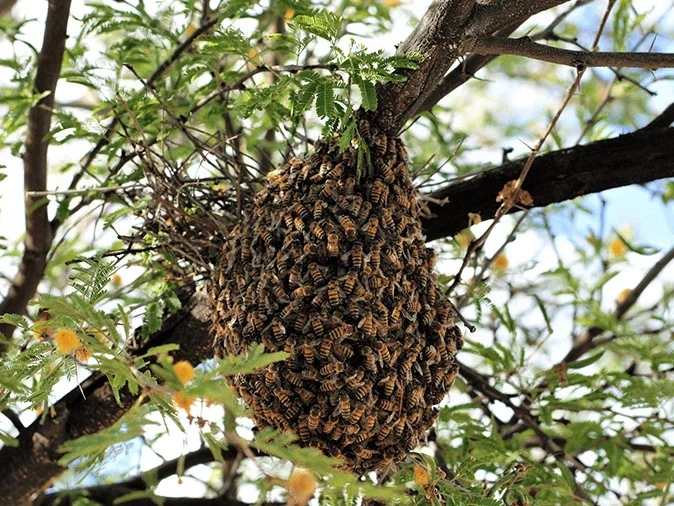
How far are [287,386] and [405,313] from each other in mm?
215

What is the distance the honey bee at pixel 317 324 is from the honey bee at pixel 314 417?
0.36ft

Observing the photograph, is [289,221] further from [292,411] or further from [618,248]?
[618,248]

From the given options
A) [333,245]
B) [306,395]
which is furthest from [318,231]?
[306,395]

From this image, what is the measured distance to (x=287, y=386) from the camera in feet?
4.72

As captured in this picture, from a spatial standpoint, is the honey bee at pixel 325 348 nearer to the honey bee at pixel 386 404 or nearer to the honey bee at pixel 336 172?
the honey bee at pixel 386 404

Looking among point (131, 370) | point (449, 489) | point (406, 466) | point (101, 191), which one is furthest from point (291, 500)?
point (101, 191)

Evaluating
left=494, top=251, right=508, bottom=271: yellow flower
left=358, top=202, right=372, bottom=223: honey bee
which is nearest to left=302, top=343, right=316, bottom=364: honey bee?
left=358, top=202, right=372, bottom=223: honey bee

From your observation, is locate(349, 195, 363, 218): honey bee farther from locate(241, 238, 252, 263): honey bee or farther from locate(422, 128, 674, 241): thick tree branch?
locate(422, 128, 674, 241): thick tree branch

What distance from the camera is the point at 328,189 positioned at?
59.6 inches

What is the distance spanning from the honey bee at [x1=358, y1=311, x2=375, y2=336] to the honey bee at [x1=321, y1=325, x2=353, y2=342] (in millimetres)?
18

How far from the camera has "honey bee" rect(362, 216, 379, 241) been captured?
1.48 meters

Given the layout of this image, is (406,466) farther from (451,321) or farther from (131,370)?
(131,370)

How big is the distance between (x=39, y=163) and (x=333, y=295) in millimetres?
979

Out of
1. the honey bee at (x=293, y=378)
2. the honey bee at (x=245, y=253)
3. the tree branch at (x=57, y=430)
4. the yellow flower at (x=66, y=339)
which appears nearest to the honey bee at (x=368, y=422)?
the honey bee at (x=293, y=378)
